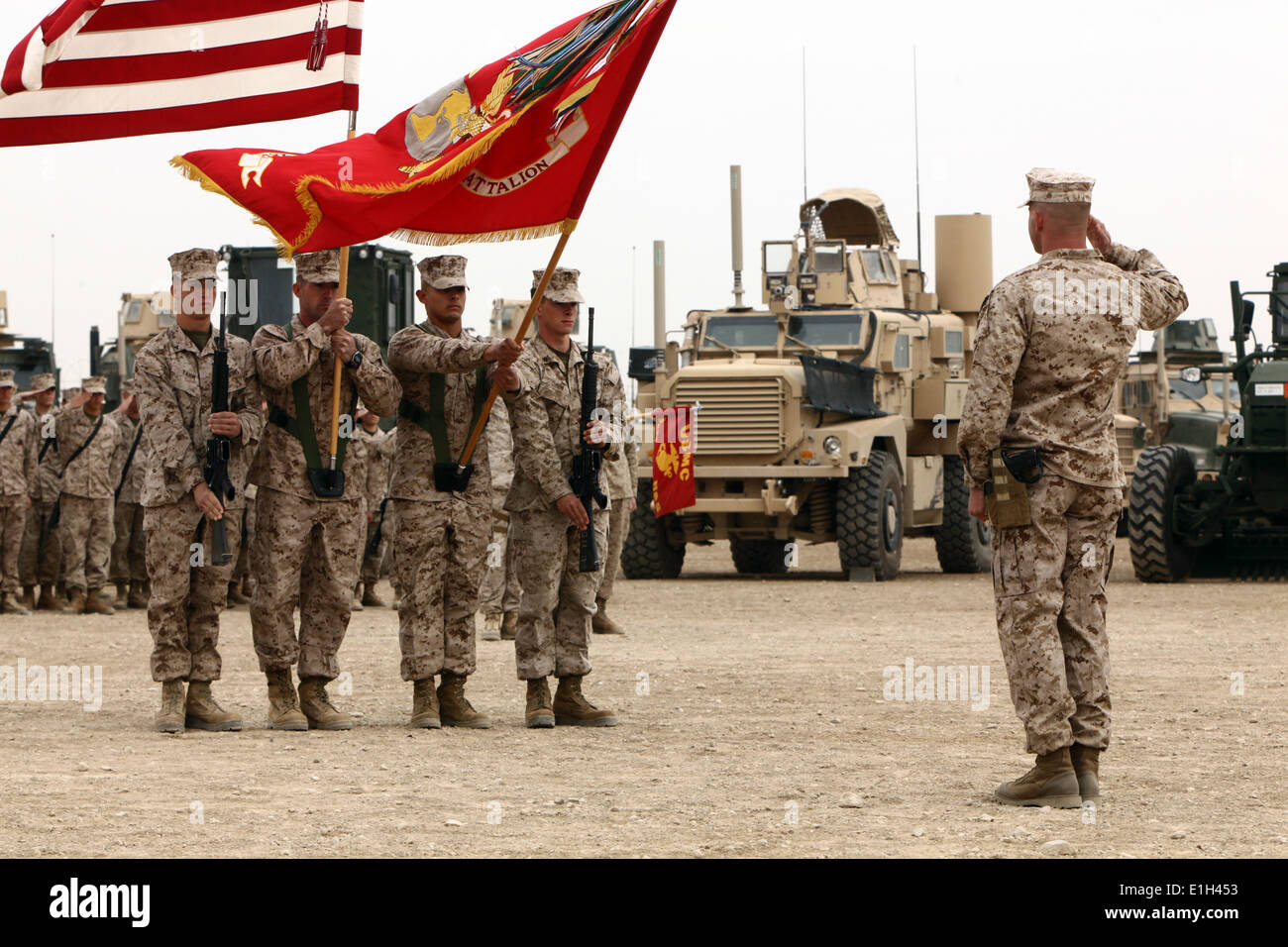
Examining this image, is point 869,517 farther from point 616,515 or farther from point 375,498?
point 616,515

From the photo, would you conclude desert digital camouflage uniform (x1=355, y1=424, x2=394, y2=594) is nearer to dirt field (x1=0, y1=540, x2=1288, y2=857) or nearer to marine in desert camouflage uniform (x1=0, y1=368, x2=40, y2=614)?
marine in desert camouflage uniform (x1=0, y1=368, x2=40, y2=614)

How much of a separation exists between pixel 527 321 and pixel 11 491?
375 inches

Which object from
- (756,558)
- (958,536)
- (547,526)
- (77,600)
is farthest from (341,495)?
(958,536)

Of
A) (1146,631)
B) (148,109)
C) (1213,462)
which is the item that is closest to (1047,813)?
(148,109)

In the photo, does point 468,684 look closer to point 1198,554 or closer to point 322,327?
point 322,327

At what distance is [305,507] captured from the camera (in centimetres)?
830

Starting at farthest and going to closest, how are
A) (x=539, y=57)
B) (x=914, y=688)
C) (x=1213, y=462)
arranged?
1. (x=1213, y=462)
2. (x=914, y=688)
3. (x=539, y=57)

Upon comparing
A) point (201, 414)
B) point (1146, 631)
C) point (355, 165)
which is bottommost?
point (1146, 631)

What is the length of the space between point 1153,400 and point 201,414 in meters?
20.2

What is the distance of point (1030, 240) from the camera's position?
21.7 ft

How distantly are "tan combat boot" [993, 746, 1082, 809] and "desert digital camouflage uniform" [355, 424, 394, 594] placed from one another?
10.1 m

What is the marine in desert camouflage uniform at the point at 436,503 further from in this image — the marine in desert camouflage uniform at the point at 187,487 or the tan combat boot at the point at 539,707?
the marine in desert camouflage uniform at the point at 187,487

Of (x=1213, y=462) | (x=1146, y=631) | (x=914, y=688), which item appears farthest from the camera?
(x=1213, y=462)

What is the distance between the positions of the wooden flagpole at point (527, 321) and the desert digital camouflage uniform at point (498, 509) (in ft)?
12.1
